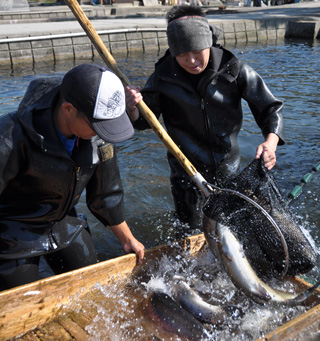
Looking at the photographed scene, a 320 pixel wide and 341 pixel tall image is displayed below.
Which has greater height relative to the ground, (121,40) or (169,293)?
(169,293)

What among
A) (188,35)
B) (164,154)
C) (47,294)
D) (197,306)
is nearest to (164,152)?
(164,154)

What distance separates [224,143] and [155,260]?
49.9 inches

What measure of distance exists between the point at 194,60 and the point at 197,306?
79.2 inches

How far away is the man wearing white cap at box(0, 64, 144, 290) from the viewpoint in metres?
2.71

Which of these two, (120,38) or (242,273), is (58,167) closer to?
(242,273)

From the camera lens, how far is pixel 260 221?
358cm

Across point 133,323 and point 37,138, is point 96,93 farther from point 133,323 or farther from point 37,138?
point 133,323

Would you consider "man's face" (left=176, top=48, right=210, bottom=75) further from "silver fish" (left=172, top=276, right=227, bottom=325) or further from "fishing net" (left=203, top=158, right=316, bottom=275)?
"silver fish" (left=172, top=276, right=227, bottom=325)

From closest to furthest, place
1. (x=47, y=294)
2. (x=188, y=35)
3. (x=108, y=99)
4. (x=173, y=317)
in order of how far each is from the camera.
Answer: (x=108, y=99) < (x=173, y=317) < (x=47, y=294) < (x=188, y=35)

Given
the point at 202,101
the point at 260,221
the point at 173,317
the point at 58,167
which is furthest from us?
the point at 202,101

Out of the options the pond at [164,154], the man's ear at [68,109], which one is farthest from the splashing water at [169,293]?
the man's ear at [68,109]

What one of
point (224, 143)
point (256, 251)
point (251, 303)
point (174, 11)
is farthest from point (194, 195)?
point (174, 11)

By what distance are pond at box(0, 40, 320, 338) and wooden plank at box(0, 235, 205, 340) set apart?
139 cm

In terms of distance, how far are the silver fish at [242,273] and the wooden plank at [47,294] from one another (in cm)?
80
